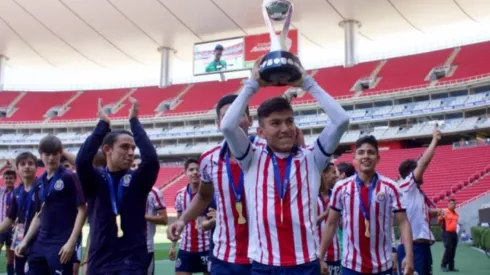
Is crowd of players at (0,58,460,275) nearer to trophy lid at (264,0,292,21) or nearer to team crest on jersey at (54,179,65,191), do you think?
team crest on jersey at (54,179,65,191)

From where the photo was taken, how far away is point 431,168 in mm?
29781

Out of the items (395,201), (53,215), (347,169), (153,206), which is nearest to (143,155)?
(53,215)

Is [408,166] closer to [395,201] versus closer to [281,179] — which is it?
[395,201]

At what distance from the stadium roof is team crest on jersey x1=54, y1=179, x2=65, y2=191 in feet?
101

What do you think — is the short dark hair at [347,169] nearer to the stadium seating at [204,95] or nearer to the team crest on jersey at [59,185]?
the team crest on jersey at [59,185]

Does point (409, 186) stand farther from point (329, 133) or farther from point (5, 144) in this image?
point (5, 144)

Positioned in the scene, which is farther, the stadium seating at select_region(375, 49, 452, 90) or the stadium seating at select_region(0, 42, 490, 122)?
the stadium seating at select_region(375, 49, 452, 90)

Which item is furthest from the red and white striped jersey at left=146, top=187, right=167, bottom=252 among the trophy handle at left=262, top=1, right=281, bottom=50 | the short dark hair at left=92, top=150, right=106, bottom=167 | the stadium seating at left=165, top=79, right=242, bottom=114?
the stadium seating at left=165, top=79, right=242, bottom=114

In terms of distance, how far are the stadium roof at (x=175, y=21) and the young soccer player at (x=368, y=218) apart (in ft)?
101

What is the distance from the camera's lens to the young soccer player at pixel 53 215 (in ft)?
14.4

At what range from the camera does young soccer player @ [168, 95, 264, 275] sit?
343 centimetres

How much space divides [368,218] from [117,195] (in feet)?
6.72

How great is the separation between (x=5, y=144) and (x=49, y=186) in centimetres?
4584

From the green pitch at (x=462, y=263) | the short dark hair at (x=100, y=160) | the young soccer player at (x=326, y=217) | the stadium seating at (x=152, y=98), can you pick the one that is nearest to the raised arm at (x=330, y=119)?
the young soccer player at (x=326, y=217)
